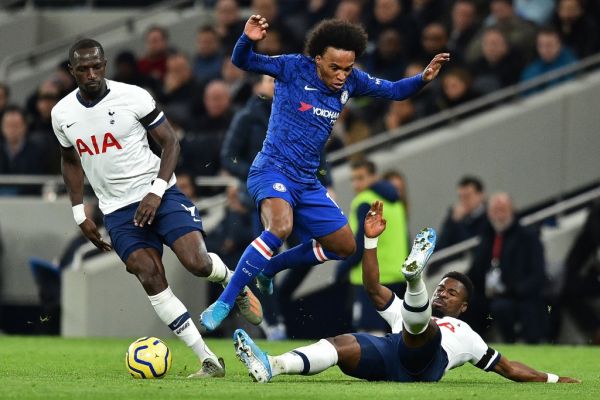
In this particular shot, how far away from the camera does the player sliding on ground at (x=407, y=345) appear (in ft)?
32.1

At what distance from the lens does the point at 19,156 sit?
61.8 ft

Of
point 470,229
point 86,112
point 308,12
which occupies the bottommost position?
point 470,229

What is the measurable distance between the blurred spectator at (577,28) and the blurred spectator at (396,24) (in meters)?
1.80

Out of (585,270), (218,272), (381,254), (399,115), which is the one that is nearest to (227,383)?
(218,272)

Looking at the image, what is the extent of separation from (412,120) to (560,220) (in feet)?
7.32

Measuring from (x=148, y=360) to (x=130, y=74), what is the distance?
9.88m

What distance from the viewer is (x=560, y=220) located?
1792cm

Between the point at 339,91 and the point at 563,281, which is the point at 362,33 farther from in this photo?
the point at 563,281

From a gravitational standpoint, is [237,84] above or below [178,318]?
above

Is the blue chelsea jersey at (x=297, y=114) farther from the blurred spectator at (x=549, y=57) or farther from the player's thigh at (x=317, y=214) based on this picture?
the blurred spectator at (x=549, y=57)

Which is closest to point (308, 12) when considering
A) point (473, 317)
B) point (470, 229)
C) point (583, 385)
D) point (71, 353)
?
point (470, 229)

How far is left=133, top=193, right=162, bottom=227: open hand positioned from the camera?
10734 mm

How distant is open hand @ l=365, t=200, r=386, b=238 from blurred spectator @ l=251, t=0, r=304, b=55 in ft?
26.3

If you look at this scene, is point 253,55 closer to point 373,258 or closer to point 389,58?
point 373,258
